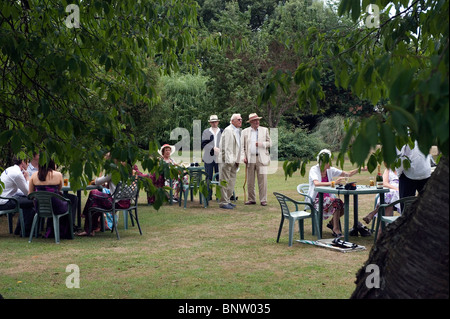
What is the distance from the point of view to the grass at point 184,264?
673cm

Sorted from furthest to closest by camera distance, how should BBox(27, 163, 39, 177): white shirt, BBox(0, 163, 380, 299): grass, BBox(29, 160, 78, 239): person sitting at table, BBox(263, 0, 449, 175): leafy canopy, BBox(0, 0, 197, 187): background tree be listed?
BBox(27, 163, 39, 177): white shirt
BBox(29, 160, 78, 239): person sitting at table
BBox(0, 163, 380, 299): grass
BBox(0, 0, 197, 187): background tree
BBox(263, 0, 449, 175): leafy canopy

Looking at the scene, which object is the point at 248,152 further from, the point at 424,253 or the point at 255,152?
the point at 424,253

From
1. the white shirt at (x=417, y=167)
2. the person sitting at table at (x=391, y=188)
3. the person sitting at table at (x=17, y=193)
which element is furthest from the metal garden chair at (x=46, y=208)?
the white shirt at (x=417, y=167)

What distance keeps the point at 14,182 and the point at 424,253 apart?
8.95m

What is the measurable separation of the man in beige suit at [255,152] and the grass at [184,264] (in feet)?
8.87

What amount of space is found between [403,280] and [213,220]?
9.38 metres

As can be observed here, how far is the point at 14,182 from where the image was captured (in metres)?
10.7

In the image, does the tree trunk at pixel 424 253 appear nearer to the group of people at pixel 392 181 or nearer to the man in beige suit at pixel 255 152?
the group of people at pixel 392 181

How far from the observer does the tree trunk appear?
9.77 feet

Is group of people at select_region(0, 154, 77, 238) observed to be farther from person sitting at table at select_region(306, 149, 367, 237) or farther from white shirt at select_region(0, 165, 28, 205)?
person sitting at table at select_region(306, 149, 367, 237)

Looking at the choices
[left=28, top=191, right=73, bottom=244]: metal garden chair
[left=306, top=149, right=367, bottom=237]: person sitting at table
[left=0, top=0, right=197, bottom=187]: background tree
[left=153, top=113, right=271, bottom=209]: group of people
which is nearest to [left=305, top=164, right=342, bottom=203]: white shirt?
[left=306, top=149, right=367, bottom=237]: person sitting at table

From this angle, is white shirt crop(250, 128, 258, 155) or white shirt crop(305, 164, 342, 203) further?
white shirt crop(250, 128, 258, 155)

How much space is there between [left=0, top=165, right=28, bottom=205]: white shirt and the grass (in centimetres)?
78
